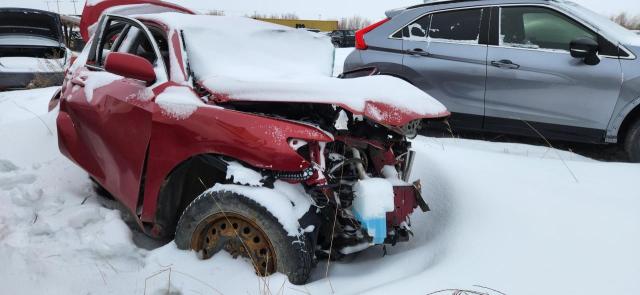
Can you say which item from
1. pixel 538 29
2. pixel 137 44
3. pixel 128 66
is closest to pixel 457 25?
pixel 538 29

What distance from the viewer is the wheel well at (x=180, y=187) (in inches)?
102

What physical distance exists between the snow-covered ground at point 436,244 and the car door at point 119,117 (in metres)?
0.32

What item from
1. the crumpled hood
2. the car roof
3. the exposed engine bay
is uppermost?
the car roof

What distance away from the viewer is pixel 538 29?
4688mm

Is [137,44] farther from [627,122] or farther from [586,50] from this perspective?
[627,122]

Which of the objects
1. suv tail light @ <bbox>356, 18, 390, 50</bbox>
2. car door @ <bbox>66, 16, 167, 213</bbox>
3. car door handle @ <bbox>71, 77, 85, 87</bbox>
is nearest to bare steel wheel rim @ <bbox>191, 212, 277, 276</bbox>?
car door @ <bbox>66, 16, 167, 213</bbox>

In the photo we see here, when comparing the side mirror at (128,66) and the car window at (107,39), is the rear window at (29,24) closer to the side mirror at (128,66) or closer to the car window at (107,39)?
the car window at (107,39)

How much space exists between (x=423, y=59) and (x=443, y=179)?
2133 mm

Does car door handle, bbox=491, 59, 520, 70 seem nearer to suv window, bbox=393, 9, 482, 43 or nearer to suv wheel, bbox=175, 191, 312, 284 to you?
suv window, bbox=393, 9, 482, 43

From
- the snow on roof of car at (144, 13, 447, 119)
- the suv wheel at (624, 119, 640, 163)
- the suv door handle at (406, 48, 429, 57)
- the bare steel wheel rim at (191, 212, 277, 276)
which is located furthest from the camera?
the suv door handle at (406, 48, 429, 57)

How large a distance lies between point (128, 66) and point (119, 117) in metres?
0.33

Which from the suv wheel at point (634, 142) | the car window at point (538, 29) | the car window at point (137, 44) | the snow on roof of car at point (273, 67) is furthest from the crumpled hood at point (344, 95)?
the suv wheel at point (634, 142)

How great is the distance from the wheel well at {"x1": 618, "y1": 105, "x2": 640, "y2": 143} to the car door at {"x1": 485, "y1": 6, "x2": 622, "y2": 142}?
19 centimetres

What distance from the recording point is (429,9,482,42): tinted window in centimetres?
492
